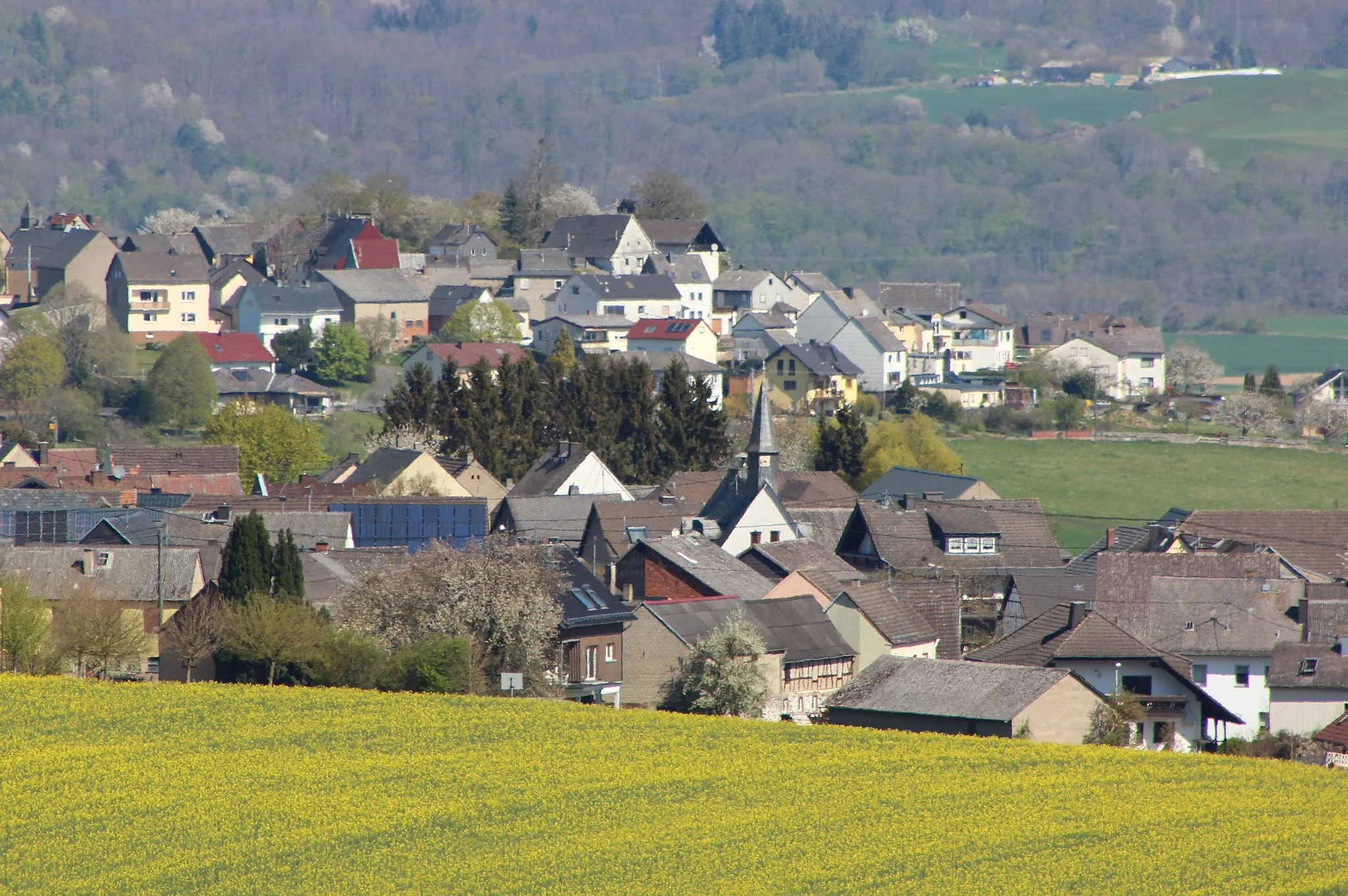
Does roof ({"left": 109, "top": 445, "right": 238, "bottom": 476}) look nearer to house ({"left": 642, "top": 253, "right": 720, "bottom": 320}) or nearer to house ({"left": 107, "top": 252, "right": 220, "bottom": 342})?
house ({"left": 107, "top": 252, "right": 220, "bottom": 342})

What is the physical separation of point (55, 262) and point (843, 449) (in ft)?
166

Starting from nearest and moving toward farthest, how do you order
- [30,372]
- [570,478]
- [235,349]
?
[570,478]
[30,372]
[235,349]

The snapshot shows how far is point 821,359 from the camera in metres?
94.0

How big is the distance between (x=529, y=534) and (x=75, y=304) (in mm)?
44017

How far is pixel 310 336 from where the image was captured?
9156cm

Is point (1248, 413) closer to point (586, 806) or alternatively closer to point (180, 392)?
point (180, 392)

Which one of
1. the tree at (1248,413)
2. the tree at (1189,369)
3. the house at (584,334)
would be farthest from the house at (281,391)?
the tree at (1189,369)

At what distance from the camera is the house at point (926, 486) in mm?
64812

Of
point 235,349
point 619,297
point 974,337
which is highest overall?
point 619,297

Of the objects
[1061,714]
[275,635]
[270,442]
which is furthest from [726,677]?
[270,442]

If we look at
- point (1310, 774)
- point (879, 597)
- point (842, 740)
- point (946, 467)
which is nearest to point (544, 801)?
point (842, 740)

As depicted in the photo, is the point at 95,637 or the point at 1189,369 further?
the point at 1189,369

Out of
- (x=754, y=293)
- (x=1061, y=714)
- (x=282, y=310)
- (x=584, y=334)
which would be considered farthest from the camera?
(x=754, y=293)

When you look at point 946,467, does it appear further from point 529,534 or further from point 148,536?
point 148,536
